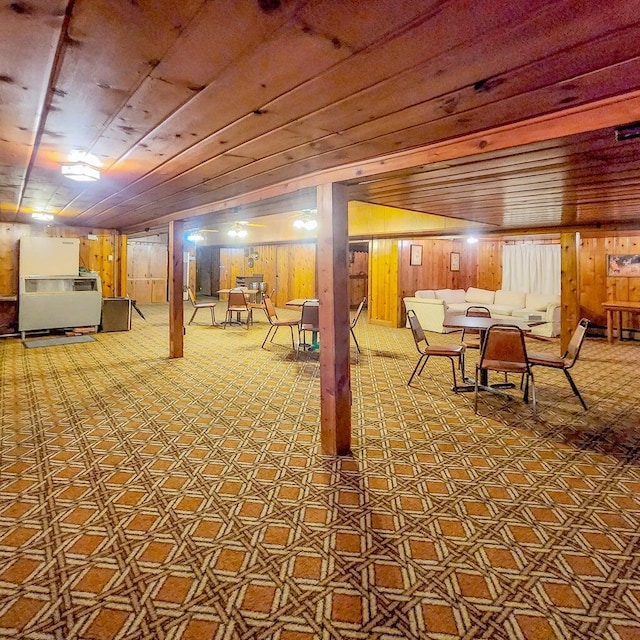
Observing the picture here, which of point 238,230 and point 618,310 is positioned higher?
point 238,230

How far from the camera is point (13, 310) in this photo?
24.2ft

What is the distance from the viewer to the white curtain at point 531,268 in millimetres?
9695

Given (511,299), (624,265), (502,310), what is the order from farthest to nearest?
1. (511,299)
2. (502,310)
3. (624,265)

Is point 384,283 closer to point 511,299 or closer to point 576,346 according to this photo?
point 511,299

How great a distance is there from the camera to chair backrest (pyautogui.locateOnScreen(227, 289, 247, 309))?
8.46m

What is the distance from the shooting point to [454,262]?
10.5 metres

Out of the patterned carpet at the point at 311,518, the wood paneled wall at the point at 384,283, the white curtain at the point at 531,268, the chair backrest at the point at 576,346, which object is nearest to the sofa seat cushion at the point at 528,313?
the white curtain at the point at 531,268

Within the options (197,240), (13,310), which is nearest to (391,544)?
(13,310)

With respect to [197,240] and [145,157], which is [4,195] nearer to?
[145,157]

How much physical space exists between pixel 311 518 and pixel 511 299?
7.98 metres

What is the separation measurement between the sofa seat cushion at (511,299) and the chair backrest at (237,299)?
217 inches

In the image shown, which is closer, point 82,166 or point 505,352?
point 82,166

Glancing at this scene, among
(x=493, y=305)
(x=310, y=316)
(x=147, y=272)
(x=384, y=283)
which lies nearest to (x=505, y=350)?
(x=310, y=316)

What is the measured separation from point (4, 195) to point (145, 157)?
2.98 m
